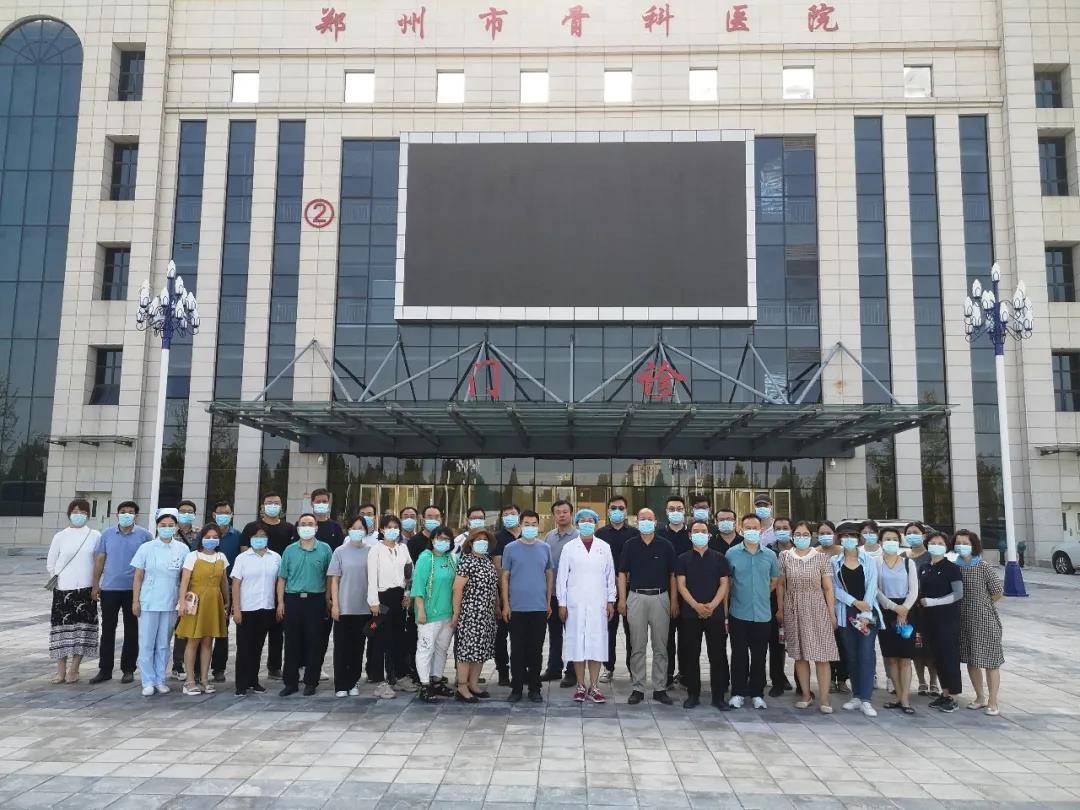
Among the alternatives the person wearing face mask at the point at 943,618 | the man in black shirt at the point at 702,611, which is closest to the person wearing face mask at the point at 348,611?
the man in black shirt at the point at 702,611

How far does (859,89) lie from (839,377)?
1056 centimetres

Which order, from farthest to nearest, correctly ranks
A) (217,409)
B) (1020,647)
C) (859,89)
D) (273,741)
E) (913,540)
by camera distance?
(859,89), (217,409), (1020,647), (913,540), (273,741)

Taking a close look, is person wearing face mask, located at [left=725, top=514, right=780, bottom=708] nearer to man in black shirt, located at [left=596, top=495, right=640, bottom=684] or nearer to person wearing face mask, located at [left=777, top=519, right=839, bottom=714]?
person wearing face mask, located at [left=777, top=519, right=839, bottom=714]

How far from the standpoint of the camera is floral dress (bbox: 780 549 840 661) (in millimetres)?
7621

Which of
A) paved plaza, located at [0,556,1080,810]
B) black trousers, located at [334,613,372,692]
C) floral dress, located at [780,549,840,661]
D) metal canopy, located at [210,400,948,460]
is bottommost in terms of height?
paved plaza, located at [0,556,1080,810]

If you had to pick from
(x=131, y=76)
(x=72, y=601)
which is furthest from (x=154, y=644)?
(x=131, y=76)

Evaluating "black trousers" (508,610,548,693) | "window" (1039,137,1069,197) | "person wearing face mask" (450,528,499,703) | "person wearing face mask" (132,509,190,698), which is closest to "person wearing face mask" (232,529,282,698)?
"person wearing face mask" (132,509,190,698)

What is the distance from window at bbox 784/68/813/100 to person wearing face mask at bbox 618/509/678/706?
24156 mm

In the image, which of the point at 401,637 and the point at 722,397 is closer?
the point at 401,637

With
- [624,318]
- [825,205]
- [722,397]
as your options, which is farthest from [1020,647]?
[825,205]

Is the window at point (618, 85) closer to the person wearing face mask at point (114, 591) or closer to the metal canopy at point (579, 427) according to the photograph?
the metal canopy at point (579, 427)

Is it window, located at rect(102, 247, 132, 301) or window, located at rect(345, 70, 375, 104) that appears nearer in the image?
window, located at rect(102, 247, 132, 301)

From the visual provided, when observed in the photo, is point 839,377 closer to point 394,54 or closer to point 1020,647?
point 1020,647

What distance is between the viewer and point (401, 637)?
872cm
